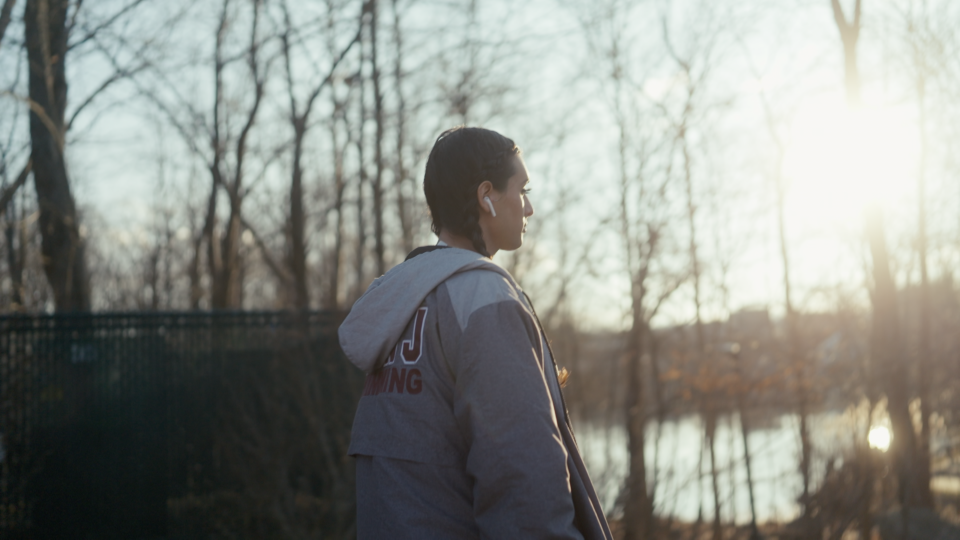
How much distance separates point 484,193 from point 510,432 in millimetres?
590

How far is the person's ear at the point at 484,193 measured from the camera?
172 centimetres

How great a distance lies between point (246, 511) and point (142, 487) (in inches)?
45.4

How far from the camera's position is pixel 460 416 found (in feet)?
4.95

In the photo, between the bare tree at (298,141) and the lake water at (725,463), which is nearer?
the lake water at (725,463)

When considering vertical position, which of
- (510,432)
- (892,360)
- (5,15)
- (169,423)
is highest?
(5,15)

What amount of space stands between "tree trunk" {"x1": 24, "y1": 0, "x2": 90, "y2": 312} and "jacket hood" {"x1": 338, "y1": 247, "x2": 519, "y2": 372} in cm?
889

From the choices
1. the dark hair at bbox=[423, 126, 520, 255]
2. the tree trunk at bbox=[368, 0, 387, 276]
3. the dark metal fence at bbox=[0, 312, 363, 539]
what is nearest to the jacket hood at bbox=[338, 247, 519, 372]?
the dark hair at bbox=[423, 126, 520, 255]

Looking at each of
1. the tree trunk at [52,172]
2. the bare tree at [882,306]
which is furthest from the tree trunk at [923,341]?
the tree trunk at [52,172]

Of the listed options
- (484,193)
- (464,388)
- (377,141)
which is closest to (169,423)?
(377,141)

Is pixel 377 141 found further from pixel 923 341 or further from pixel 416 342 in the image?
pixel 923 341

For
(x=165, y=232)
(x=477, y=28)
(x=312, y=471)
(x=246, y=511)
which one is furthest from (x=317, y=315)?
(x=165, y=232)

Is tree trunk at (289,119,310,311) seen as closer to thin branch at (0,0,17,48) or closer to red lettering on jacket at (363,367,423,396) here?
thin branch at (0,0,17,48)

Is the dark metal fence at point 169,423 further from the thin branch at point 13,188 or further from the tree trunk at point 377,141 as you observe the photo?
the thin branch at point 13,188

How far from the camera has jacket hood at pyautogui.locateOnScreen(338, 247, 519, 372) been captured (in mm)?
1598
